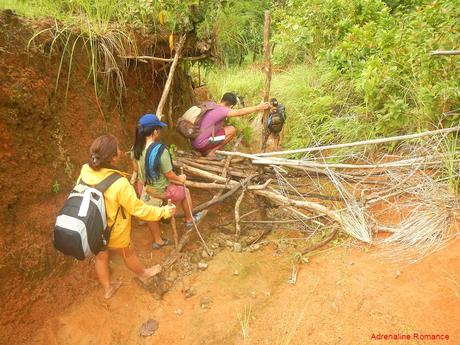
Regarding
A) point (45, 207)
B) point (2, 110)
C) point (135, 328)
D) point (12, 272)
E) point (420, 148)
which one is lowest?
point (135, 328)

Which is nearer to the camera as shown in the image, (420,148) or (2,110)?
(2,110)

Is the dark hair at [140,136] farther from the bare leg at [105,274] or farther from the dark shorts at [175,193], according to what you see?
the bare leg at [105,274]

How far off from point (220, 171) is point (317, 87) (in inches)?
107

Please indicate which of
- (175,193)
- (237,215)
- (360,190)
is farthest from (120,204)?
(360,190)

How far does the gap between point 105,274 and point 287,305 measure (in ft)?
5.42

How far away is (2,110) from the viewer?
2.69 meters

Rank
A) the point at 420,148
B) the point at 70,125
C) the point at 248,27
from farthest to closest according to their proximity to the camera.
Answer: the point at 248,27 < the point at 420,148 < the point at 70,125

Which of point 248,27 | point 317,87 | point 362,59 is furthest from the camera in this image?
point 248,27

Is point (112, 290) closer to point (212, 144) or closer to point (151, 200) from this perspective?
point (151, 200)

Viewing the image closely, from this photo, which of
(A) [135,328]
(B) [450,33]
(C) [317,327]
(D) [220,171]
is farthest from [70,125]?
(B) [450,33]

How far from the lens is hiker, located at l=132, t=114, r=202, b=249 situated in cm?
312

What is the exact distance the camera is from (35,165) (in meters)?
2.96

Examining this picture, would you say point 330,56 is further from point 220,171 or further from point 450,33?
point 220,171

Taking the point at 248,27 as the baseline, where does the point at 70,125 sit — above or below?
below
